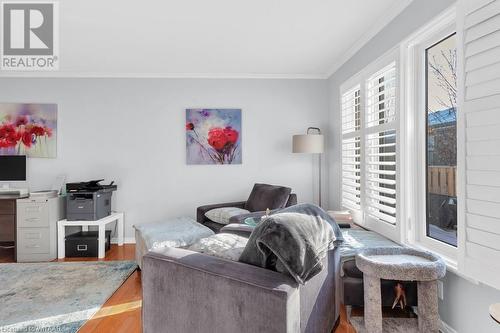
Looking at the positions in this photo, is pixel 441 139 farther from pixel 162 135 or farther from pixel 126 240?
Answer: pixel 126 240

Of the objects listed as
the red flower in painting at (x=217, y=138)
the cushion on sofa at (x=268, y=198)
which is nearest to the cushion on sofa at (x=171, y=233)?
the cushion on sofa at (x=268, y=198)

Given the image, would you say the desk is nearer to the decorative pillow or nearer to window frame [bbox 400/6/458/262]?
window frame [bbox 400/6/458/262]

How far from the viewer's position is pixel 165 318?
1.50m

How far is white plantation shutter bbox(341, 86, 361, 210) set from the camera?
3.34m

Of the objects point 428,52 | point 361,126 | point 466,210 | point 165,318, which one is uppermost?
point 428,52

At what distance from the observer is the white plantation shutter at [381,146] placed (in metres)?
2.59

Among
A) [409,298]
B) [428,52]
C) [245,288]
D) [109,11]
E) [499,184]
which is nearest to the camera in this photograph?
[245,288]

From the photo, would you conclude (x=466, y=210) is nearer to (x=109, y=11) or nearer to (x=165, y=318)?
(x=165, y=318)

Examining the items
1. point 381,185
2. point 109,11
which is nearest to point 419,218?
point 381,185

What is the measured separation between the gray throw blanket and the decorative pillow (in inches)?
76.6

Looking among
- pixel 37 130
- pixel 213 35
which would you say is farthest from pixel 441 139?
pixel 37 130

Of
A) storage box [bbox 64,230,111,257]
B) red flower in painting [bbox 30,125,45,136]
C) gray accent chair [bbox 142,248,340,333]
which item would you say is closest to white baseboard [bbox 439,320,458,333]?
gray accent chair [bbox 142,248,340,333]

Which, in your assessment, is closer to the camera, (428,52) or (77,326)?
(77,326)

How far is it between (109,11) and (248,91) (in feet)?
7.16
